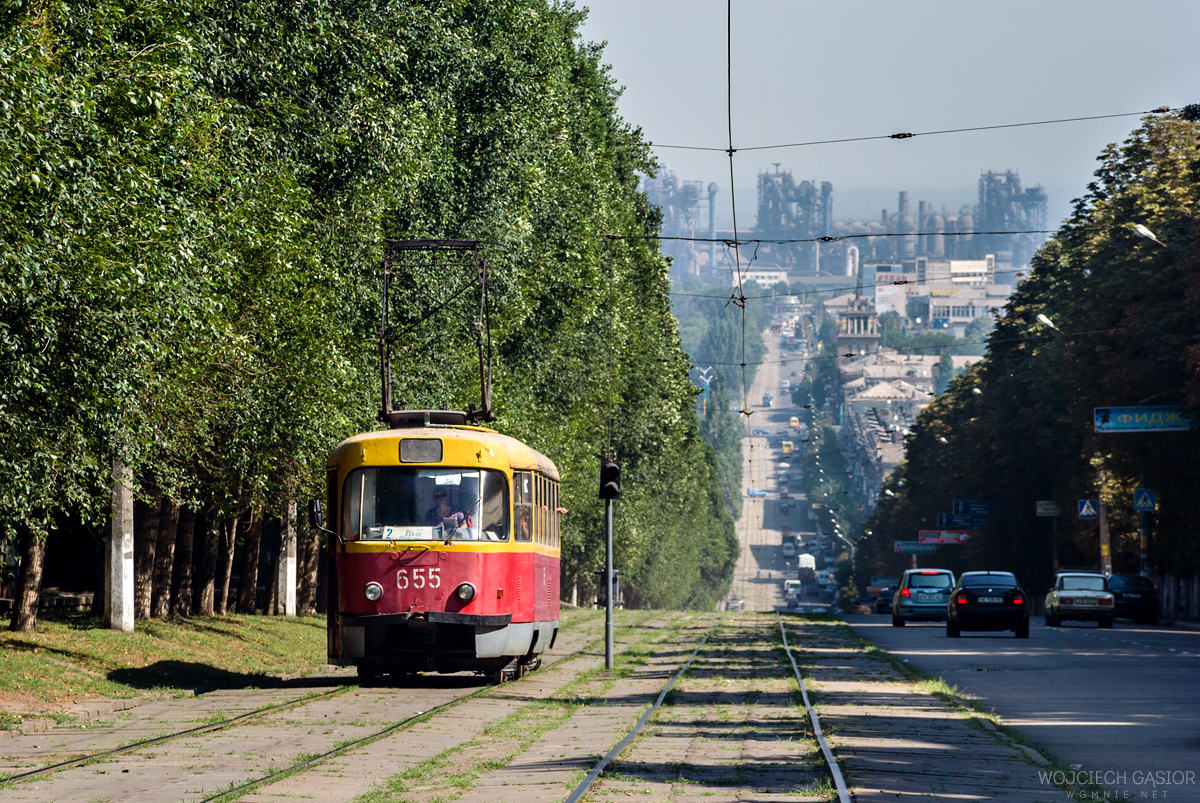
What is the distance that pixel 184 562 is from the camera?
3134 cm

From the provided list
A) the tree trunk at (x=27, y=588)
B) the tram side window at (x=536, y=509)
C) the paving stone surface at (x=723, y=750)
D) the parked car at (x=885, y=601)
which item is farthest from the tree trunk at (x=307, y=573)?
the parked car at (x=885, y=601)

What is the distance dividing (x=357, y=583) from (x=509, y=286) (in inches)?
568

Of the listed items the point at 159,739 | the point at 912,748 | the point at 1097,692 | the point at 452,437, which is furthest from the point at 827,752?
the point at 1097,692

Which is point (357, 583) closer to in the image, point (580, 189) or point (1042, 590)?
point (580, 189)

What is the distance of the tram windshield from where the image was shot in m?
20.1

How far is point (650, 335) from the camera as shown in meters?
59.0

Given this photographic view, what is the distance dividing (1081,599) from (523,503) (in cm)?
2924

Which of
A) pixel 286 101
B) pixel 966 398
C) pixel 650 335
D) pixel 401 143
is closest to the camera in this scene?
pixel 286 101

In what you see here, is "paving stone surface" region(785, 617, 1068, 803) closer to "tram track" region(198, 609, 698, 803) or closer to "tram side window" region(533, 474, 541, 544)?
"tram track" region(198, 609, 698, 803)

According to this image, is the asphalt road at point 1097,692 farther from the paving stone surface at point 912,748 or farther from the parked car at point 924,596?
the parked car at point 924,596

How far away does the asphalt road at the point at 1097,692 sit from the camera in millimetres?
13227

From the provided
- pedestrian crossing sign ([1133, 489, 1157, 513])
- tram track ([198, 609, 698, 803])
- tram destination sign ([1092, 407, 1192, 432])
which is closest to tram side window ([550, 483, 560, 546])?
tram track ([198, 609, 698, 803])

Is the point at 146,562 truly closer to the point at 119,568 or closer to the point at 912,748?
the point at 119,568

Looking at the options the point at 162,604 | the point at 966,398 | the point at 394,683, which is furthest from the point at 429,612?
the point at 966,398
